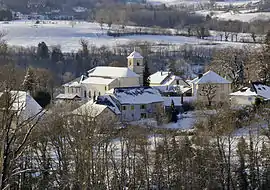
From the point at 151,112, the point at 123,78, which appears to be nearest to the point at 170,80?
the point at 123,78

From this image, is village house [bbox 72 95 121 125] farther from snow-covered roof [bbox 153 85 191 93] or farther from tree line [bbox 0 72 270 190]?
snow-covered roof [bbox 153 85 191 93]

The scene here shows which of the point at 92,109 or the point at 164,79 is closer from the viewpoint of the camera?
the point at 92,109

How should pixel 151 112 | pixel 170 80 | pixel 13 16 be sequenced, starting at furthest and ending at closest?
pixel 13 16
pixel 170 80
pixel 151 112

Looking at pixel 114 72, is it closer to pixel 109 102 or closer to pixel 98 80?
pixel 98 80

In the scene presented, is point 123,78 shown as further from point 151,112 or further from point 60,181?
point 60,181

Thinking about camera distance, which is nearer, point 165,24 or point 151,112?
point 151,112

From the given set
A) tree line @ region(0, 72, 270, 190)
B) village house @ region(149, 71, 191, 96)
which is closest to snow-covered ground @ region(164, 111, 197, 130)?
tree line @ region(0, 72, 270, 190)

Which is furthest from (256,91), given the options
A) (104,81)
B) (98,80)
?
(98,80)
